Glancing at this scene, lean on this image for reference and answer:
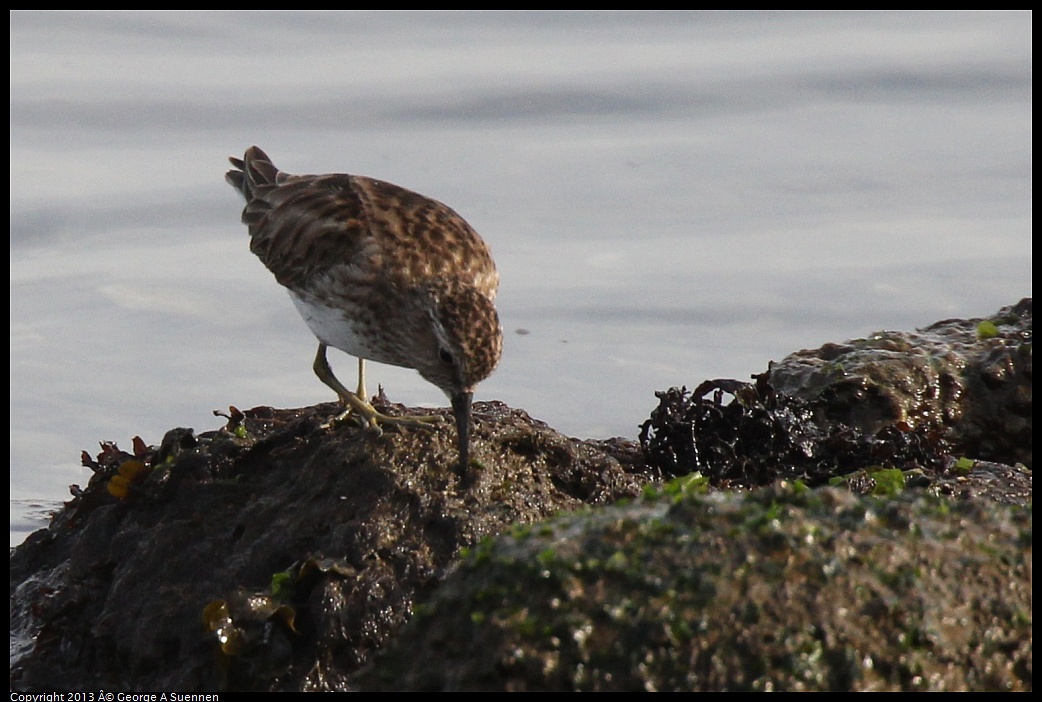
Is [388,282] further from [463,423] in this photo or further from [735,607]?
[735,607]

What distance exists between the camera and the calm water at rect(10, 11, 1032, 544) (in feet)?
30.4

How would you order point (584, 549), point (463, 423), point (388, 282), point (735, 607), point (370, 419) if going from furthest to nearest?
point (388, 282) → point (370, 419) → point (463, 423) → point (584, 549) → point (735, 607)

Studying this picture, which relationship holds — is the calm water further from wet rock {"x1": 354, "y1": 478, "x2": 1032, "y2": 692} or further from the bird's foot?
wet rock {"x1": 354, "y1": 478, "x2": 1032, "y2": 692}

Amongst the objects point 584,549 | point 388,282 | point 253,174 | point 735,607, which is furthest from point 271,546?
point 253,174

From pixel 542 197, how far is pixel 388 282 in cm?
494

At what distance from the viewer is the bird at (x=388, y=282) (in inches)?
226

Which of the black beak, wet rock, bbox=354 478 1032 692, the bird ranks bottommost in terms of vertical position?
wet rock, bbox=354 478 1032 692

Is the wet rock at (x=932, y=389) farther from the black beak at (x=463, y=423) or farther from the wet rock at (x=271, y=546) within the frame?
the black beak at (x=463, y=423)

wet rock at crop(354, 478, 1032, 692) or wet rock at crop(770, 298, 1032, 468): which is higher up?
wet rock at crop(770, 298, 1032, 468)

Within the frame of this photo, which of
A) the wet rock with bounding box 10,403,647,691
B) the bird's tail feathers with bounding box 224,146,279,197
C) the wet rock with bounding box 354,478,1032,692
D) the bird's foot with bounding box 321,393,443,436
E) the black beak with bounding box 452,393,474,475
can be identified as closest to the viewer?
the wet rock with bounding box 354,478,1032,692

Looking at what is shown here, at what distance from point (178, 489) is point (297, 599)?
3.16 feet

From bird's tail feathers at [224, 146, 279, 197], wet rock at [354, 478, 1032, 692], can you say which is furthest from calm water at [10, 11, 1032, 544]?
wet rock at [354, 478, 1032, 692]

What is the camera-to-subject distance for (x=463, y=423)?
522cm
